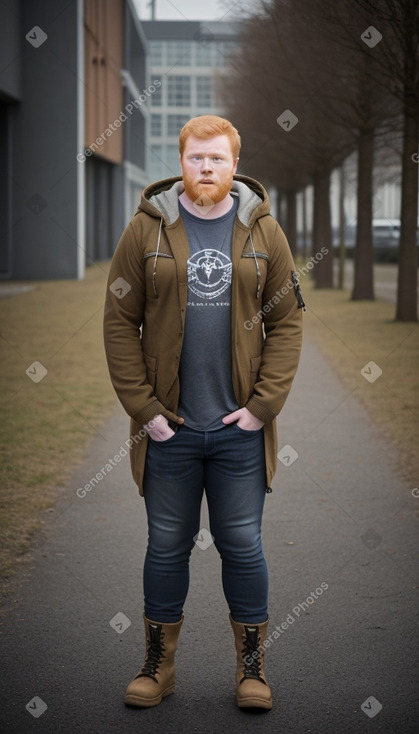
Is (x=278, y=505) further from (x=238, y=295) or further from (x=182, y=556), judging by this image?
(x=238, y=295)

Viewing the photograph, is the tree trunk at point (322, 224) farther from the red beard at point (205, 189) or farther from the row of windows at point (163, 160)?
the row of windows at point (163, 160)

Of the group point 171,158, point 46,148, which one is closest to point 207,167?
point 46,148

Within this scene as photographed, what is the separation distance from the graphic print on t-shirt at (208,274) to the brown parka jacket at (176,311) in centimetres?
3

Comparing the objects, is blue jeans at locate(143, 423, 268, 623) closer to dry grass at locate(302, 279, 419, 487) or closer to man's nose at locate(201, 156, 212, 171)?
man's nose at locate(201, 156, 212, 171)

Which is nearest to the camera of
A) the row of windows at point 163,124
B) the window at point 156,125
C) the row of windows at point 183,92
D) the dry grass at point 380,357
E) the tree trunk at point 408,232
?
the dry grass at point 380,357

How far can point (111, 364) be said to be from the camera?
11.3 ft

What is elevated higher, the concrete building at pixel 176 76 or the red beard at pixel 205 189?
the concrete building at pixel 176 76

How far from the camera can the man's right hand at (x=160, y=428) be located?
→ 338 cm

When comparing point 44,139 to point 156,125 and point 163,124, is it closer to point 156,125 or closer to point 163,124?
point 163,124

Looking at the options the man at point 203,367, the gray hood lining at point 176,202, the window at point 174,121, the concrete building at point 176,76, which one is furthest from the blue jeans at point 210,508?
the window at point 174,121

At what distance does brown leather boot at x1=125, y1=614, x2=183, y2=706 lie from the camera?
138 inches

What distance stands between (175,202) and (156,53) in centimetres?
7757

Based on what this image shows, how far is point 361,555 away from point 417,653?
1.27 metres

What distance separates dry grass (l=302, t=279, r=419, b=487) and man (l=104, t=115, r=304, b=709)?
3396 mm
